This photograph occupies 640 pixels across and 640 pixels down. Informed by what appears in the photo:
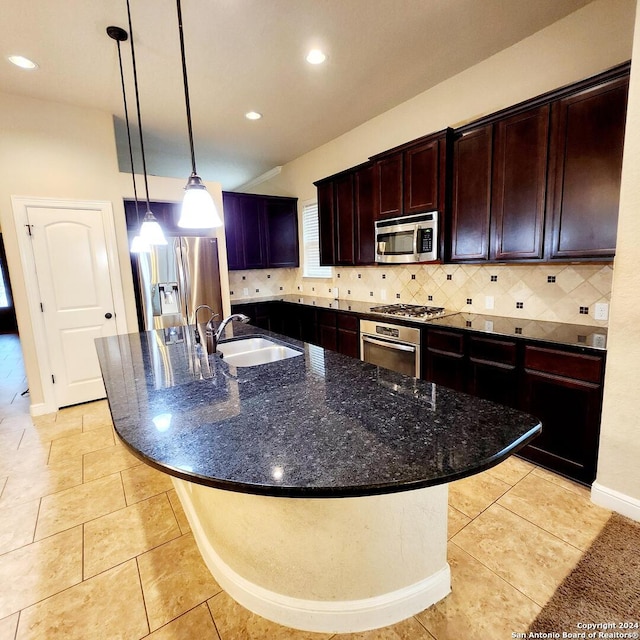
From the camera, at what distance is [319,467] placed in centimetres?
89

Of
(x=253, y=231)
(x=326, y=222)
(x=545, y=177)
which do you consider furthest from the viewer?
(x=253, y=231)

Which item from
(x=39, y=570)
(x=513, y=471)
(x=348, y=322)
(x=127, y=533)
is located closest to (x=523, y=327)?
(x=513, y=471)

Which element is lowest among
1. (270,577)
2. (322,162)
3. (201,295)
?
(270,577)

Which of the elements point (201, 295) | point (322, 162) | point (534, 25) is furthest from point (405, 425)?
point (322, 162)

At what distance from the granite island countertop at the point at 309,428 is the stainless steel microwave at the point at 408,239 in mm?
1795

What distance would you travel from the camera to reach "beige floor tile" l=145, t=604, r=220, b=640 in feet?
4.44

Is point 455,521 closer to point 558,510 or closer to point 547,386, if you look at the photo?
point 558,510

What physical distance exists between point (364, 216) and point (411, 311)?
4.05ft

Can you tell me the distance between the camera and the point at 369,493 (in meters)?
0.80

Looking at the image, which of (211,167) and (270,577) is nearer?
(270,577)

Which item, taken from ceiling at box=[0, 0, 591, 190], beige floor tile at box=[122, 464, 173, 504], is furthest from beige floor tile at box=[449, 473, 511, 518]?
ceiling at box=[0, 0, 591, 190]

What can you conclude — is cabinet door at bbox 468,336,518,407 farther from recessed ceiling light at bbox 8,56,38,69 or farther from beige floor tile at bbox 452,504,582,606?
recessed ceiling light at bbox 8,56,38,69

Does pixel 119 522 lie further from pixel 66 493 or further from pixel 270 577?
pixel 270 577

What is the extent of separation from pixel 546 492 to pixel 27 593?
2820 millimetres
